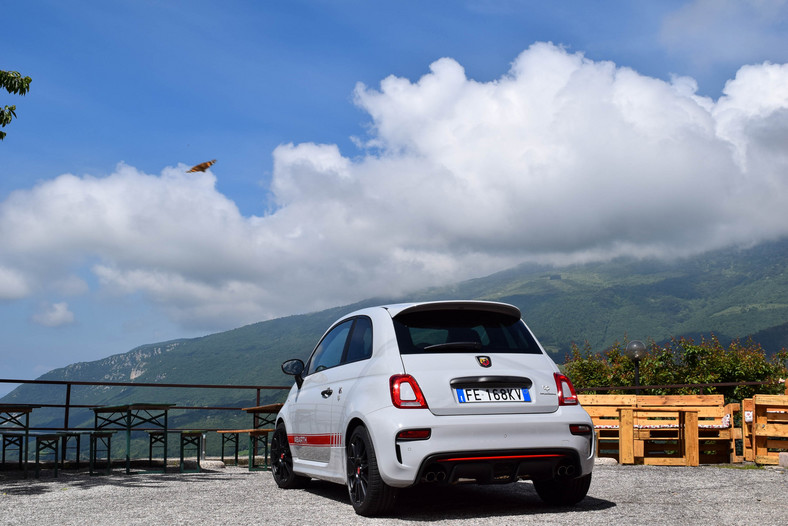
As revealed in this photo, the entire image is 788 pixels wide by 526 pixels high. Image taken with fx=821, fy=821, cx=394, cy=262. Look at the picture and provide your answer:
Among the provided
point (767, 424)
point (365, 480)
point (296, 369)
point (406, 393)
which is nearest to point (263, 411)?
point (296, 369)

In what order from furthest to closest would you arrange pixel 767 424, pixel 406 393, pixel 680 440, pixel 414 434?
1. pixel 680 440
2. pixel 767 424
3. pixel 406 393
4. pixel 414 434

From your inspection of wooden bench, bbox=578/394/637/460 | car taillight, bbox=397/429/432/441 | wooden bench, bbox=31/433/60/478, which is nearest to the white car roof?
car taillight, bbox=397/429/432/441

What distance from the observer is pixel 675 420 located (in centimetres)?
1378

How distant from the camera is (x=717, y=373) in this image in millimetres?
26766

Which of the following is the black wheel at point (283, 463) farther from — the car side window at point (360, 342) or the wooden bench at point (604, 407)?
the wooden bench at point (604, 407)

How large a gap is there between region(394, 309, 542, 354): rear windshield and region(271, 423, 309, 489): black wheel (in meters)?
2.69

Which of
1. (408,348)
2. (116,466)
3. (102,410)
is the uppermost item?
(408,348)

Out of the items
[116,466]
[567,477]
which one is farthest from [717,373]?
[567,477]

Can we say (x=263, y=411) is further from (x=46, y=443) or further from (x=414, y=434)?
(x=414, y=434)

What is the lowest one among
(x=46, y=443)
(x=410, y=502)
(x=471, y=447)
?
(x=410, y=502)

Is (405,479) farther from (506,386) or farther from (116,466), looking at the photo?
(116,466)

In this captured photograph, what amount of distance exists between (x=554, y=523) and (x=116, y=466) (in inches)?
342

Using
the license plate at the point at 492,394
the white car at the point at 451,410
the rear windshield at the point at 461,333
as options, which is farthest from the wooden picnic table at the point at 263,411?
the license plate at the point at 492,394

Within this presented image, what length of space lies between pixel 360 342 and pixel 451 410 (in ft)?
4.18
